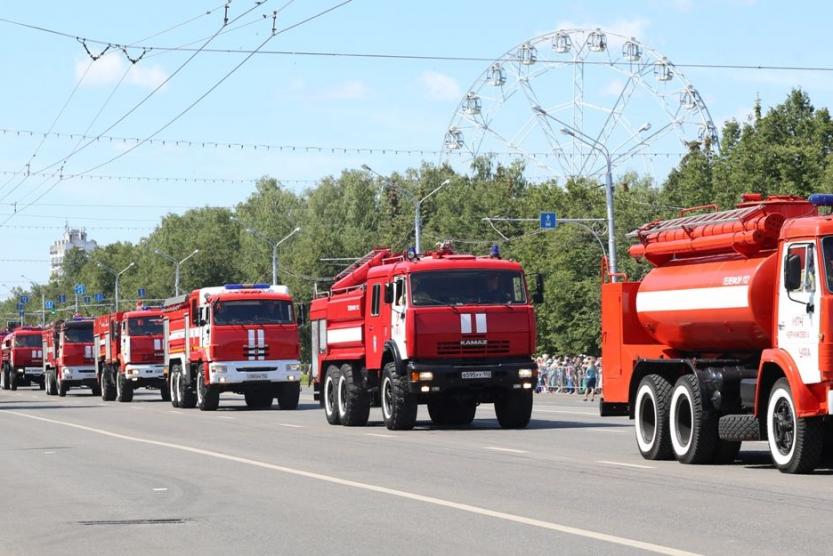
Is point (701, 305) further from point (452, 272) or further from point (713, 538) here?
point (452, 272)

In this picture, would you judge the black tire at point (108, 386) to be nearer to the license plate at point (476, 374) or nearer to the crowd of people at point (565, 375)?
the crowd of people at point (565, 375)

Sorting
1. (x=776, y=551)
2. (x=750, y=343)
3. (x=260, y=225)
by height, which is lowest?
(x=776, y=551)

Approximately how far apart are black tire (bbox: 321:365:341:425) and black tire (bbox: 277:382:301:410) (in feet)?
31.6

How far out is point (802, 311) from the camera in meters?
17.1

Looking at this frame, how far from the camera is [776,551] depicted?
10.6 metres

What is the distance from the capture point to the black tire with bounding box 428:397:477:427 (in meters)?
31.1

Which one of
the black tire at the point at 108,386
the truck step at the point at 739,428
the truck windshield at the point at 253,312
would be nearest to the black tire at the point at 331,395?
the truck windshield at the point at 253,312

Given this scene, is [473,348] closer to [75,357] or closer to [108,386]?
[108,386]

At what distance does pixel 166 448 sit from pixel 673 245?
829 cm

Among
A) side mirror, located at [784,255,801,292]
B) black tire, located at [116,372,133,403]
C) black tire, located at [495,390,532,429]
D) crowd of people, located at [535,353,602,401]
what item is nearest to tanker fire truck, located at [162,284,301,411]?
black tire, located at [116,372,133,403]

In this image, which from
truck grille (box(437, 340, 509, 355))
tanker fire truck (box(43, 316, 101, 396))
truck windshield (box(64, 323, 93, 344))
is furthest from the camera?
truck windshield (box(64, 323, 93, 344))

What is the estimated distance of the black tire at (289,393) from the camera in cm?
4262

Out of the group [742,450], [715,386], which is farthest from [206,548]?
[742,450]

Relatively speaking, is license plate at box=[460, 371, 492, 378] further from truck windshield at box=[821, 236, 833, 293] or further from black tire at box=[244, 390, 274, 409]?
black tire at box=[244, 390, 274, 409]
